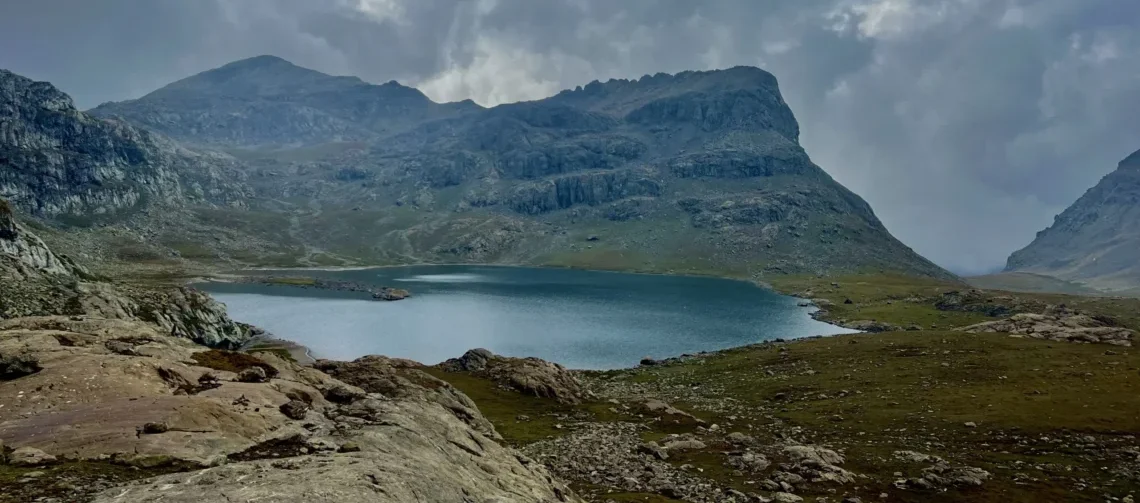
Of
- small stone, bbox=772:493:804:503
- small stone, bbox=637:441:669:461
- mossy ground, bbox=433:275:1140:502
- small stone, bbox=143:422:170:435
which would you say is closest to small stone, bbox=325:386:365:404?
small stone, bbox=143:422:170:435

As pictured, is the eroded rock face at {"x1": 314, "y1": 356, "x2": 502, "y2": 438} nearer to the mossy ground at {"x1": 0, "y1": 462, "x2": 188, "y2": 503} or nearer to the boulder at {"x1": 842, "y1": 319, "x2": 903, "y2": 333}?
the mossy ground at {"x1": 0, "y1": 462, "x2": 188, "y2": 503}

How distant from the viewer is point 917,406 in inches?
2419

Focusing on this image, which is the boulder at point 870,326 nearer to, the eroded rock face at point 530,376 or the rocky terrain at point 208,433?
the eroded rock face at point 530,376

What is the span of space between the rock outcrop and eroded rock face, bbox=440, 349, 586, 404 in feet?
122

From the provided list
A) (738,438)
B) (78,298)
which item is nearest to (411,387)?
(738,438)

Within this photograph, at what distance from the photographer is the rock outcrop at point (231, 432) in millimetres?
18016

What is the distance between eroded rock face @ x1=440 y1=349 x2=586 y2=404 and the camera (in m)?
71.1

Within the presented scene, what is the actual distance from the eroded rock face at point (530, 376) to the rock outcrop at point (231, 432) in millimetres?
37163

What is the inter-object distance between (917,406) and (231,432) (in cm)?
6583

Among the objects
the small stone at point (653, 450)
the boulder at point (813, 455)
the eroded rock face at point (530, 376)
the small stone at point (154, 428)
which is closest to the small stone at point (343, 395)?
the small stone at point (154, 428)

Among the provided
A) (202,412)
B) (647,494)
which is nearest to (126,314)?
(202,412)

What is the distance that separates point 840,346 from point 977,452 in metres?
57.4

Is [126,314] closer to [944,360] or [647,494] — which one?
[647,494]

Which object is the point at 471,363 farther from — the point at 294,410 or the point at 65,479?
the point at 65,479
